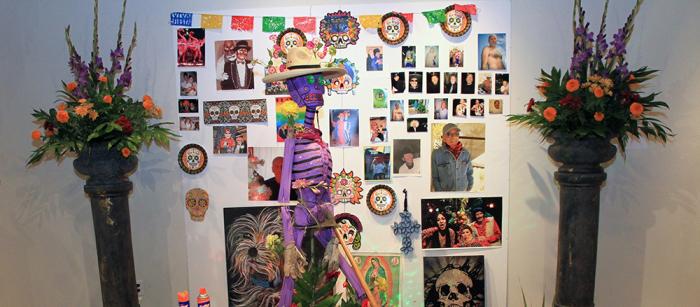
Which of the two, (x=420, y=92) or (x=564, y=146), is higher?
(x=420, y=92)

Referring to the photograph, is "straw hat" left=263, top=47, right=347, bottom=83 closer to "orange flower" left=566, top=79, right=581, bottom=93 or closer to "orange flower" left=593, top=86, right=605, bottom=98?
"orange flower" left=566, top=79, right=581, bottom=93

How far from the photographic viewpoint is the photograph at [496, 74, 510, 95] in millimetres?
2410

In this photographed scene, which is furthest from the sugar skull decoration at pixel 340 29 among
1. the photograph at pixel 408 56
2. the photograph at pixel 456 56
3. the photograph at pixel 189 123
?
the photograph at pixel 189 123

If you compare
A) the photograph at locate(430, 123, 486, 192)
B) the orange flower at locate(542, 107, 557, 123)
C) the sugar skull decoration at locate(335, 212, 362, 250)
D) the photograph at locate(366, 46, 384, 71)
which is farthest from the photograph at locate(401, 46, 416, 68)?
the sugar skull decoration at locate(335, 212, 362, 250)

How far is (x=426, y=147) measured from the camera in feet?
8.03

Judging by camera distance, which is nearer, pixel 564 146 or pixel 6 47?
pixel 564 146

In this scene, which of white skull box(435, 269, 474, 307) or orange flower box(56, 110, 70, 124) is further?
white skull box(435, 269, 474, 307)

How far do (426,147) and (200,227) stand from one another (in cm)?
136

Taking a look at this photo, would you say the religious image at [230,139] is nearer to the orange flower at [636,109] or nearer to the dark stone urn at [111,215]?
the dark stone urn at [111,215]

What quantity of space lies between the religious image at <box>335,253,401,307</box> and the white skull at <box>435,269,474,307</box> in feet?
0.79

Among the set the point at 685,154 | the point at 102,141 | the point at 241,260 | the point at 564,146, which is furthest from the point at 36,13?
the point at 685,154

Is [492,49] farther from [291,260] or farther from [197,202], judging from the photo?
[197,202]

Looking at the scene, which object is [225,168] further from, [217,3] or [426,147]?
[426,147]

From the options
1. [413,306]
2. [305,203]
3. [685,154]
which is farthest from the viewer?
[413,306]
